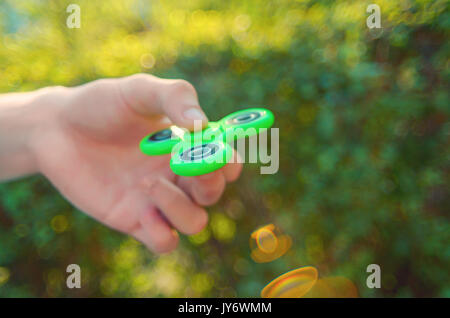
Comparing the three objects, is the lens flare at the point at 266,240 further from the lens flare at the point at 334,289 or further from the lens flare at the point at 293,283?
the lens flare at the point at 334,289

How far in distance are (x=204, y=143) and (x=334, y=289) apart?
4.41 feet

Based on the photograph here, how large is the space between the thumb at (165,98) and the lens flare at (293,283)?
1199 millimetres

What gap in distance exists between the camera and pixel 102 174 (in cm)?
173

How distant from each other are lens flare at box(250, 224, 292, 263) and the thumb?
1067 mm

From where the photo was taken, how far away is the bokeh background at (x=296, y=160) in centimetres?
174

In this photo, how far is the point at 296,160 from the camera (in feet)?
6.61

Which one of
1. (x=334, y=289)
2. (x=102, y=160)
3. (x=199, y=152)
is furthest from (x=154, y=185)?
(x=334, y=289)

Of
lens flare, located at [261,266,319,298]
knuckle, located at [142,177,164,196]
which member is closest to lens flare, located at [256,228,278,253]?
lens flare, located at [261,266,319,298]

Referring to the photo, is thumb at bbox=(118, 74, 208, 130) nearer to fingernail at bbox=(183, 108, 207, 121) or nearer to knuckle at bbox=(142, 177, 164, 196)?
fingernail at bbox=(183, 108, 207, 121)

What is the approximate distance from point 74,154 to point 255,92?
39.4 inches

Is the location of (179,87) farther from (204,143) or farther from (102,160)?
(102,160)

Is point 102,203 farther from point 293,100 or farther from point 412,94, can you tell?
point 412,94

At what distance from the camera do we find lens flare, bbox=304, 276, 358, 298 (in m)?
1.93

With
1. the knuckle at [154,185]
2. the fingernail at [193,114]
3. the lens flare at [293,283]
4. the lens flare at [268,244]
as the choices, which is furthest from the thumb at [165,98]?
the lens flare at [293,283]
